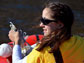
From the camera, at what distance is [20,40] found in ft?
6.62

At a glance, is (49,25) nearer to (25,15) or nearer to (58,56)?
(58,56)

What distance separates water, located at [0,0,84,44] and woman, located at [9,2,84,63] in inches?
113

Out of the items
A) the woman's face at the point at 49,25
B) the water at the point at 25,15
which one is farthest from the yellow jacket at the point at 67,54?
the water at the point at 25,15

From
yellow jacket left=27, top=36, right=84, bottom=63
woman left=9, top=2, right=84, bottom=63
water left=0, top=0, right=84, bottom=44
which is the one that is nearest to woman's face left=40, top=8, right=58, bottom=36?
woman left=9, top=2, right=84, bottom=63

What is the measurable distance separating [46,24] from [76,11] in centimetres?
458

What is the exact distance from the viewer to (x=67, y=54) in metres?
1.70

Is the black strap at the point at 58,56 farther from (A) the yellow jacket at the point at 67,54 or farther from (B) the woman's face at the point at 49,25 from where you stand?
(B) the woman's face at the point at 49,25

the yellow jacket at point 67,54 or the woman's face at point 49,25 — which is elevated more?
the woman's face at point 49,25

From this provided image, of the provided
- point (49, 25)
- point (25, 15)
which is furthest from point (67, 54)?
point (25, 15)

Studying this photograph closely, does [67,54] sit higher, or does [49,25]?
[49,25]

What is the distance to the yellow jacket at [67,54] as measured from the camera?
167 cm

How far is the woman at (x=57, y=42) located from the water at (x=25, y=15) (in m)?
2.86

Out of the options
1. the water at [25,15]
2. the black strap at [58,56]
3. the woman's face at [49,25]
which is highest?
the woman's face at [49,25]

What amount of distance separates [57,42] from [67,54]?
0.12m
